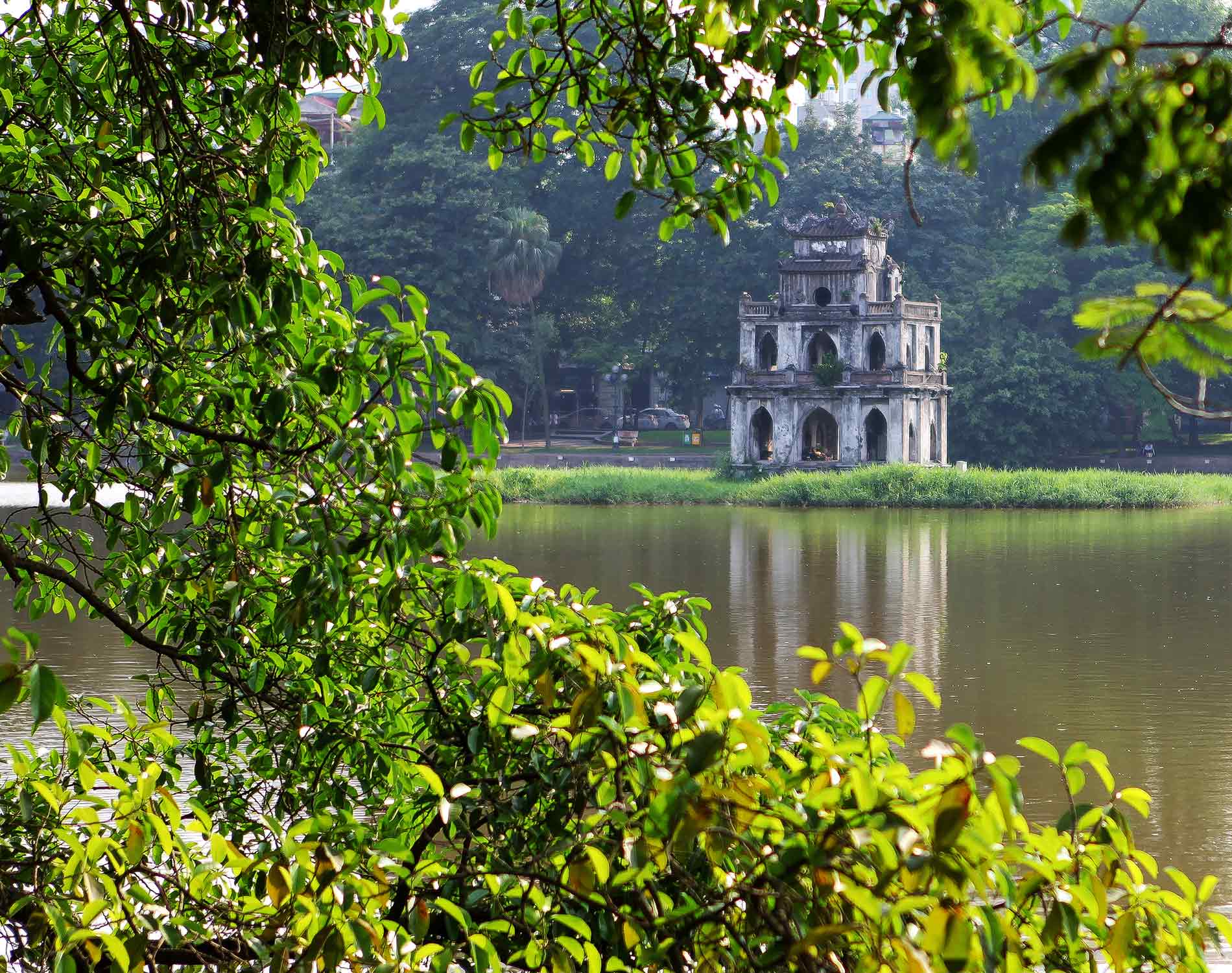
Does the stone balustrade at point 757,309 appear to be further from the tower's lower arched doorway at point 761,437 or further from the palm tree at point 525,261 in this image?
the palm tree at point 525,261

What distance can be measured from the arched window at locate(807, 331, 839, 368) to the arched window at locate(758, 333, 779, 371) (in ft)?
2.44

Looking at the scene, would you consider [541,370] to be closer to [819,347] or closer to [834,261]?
[819,347]

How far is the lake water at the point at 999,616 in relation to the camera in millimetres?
8914

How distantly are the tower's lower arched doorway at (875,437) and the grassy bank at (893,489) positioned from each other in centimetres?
350

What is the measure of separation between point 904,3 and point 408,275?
38.4 meters

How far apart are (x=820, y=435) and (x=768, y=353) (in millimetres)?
2208

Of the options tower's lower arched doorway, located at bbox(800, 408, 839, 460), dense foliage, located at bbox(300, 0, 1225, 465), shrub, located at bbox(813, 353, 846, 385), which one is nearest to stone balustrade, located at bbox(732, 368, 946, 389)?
shrub, located at bbox(813, 353, 846, 385)

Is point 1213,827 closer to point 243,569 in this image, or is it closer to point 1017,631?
point 243,569

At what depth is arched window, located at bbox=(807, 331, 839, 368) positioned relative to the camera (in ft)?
114

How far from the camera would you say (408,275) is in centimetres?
4009

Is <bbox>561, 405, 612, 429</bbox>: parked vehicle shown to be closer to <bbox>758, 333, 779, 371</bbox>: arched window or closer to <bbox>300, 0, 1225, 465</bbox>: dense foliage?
<bbox>300, 0, 1225, 465</bbox>: dense foliage

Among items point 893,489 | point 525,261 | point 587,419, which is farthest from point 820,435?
point 587,419

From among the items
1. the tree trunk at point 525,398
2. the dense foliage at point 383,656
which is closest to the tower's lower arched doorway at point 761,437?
the tree trunk at point 525,398

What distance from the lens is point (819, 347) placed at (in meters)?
35.0
